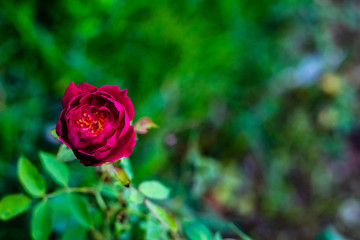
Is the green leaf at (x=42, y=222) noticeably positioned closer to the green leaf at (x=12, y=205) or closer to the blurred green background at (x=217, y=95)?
the green leaf at (x=12, y=205)

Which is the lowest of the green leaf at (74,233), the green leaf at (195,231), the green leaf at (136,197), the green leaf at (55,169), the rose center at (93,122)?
the green leaf at (195,231)

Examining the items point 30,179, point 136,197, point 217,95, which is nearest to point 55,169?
point 30,179

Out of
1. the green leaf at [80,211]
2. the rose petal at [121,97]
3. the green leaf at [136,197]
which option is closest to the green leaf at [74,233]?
the green leaf at [80,211]

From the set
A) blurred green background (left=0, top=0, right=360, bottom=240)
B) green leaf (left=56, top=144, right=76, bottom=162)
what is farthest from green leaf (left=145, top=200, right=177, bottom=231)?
blurred green background (left=0, top=0, right=360, bottom=240)

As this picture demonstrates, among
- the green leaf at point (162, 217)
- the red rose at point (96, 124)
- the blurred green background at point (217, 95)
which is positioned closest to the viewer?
the red rose at point (96, 124)

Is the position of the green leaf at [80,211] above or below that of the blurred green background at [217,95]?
below

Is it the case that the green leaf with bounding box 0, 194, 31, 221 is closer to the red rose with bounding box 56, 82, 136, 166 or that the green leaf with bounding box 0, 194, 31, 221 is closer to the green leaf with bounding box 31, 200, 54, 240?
the green leaf with bounding box 31, 200, 54, 240

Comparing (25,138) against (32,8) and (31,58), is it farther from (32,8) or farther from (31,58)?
(32,8)
